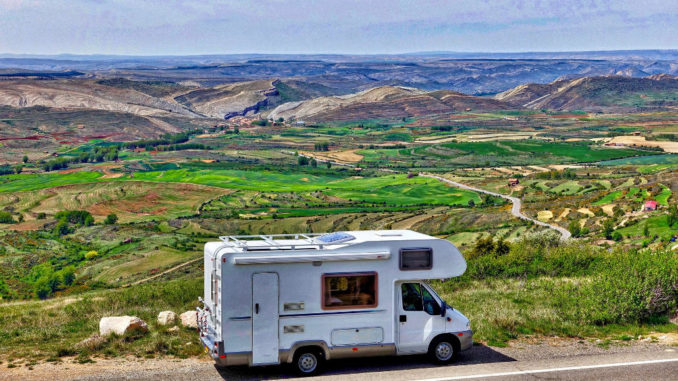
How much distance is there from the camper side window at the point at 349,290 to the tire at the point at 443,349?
2271mm

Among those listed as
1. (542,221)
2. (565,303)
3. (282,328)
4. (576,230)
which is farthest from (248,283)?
(542,221)

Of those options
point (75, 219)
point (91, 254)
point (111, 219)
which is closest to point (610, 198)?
point (91, 254)

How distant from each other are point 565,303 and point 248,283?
1403 centimetres

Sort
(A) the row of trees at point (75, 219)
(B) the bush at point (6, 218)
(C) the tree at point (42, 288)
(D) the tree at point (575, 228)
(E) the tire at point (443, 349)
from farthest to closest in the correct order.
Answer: (B) the bush at point (6, 218) < (A) the row of trees at point (75, 219) < (D) the tree at point (575, 228) < (C) the tree at point (42, 288) < (E) the tire at point (443, 349)

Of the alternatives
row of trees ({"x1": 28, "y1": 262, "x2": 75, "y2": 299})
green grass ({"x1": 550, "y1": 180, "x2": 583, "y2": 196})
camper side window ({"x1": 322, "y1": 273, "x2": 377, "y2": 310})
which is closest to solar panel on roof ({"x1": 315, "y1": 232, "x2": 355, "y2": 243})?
camper side window ({"x1": 322, "y1": 273, "x2": 377, "y2": 310})

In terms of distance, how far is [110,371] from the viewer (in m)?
19.5

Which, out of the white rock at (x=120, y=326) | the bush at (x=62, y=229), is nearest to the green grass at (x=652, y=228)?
the white rock at (x=120, y=326)

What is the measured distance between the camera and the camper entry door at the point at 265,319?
62.0ft

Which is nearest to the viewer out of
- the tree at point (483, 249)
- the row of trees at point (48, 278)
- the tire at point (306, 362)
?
the tire at point (306, 362)

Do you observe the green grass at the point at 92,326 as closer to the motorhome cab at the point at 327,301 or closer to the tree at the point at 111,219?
the motorhome cab at the point at 327,301

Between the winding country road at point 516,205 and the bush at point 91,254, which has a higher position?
the winding country road at point 516,205

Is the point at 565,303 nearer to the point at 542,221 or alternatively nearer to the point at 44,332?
the point at 44,332

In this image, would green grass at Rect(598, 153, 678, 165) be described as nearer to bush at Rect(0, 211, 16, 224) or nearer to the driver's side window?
bush at Rect(0, 211, 16, 224)

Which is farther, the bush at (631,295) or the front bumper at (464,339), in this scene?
the bush at (631,295)
